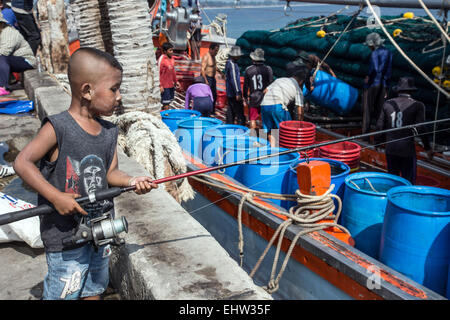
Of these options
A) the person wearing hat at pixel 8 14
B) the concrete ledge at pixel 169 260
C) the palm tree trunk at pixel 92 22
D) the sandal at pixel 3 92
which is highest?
the person wearing hat at pixel 8 14

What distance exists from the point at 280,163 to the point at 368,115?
14.2 feet

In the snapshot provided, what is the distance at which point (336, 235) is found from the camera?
3393 millimetres

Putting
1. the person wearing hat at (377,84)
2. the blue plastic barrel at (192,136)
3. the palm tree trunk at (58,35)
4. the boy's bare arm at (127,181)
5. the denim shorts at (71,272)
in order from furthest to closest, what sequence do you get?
1. the palm tree trunk at (58,35)
2. the person wearing hat at (377,84)
3. the blue plastic barrel at (192,136)
4. the boy's bare arm at (127,181)
5. the denim shorts at (71,272)

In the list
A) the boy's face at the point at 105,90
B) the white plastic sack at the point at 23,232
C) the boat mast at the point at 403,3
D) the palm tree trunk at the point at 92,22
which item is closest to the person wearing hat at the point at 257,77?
the boat mast at the point at 403,3

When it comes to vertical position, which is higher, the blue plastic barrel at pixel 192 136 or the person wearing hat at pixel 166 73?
the person wearing hat at pixel 166 73

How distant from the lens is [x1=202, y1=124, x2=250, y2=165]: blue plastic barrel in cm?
508

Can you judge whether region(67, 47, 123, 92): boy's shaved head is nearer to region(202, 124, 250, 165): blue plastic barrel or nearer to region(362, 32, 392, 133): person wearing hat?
region(202, 124, 250, 165): blue plastic barrel

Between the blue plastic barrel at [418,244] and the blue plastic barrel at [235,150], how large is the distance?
1.82 m

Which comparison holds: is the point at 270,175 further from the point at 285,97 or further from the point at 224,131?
the point at 285,97

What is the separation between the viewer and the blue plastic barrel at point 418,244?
9.54 feet

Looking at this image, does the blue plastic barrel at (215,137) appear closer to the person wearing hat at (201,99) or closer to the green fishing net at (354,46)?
the person wearing hat at (201,99)

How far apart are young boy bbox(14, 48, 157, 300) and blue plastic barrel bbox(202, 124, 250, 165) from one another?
2.84 metres

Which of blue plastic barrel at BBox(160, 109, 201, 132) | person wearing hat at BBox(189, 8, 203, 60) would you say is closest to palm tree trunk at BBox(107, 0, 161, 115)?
blue plastic barrel at BBox(160, 109, 201, 132)
